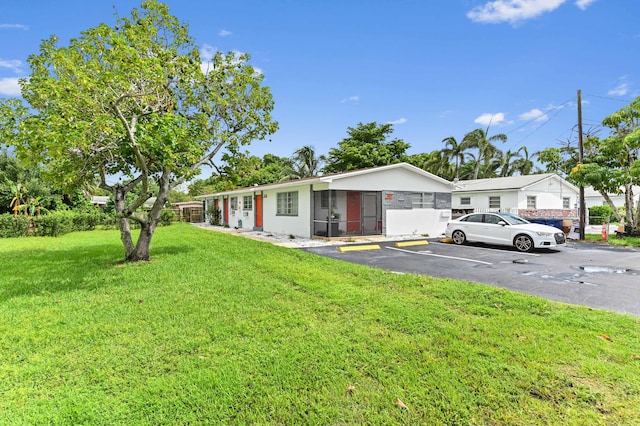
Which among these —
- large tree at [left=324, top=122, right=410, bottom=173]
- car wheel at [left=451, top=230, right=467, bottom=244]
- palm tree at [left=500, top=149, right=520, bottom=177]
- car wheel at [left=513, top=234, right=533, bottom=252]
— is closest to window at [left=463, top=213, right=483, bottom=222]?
car wheel at [left=451, top=230, right=467, bottom=244]

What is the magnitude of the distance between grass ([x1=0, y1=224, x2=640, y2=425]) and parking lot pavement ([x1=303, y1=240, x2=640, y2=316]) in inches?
48.7

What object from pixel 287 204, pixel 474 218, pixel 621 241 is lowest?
pixel 621 241

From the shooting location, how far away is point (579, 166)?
14727mm

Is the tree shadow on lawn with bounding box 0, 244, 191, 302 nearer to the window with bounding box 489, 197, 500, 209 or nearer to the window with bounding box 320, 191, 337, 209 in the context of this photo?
the window with bounding box 320, 191, 337, 209

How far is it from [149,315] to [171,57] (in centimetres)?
694

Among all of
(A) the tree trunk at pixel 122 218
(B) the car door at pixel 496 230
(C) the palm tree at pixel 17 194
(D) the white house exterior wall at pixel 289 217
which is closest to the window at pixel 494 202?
(B) the car door at pixel 496 230

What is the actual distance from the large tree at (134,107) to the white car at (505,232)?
27.3 ft

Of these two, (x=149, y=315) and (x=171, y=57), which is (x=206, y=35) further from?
(x=149, y=315)

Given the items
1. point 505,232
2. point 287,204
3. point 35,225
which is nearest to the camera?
point 505,232

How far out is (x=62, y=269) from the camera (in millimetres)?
7934

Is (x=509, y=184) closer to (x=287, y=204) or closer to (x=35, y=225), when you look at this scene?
(x=287, y=204)

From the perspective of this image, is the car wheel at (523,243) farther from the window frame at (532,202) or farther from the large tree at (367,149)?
the large tree at (367,149)

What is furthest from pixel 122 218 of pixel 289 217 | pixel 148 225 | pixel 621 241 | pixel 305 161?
pixel 305 161

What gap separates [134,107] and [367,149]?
27913mm
